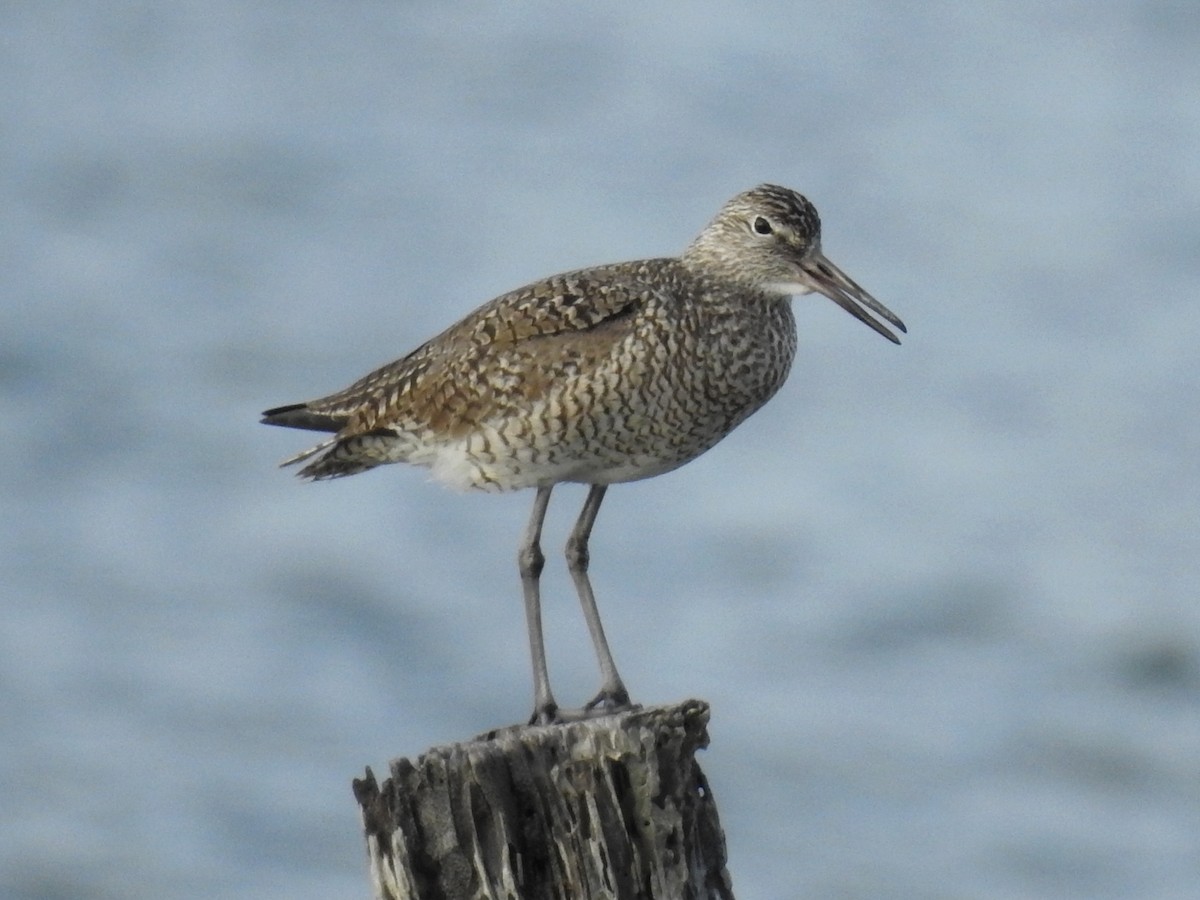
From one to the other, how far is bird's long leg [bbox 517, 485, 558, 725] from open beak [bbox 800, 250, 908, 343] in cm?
182

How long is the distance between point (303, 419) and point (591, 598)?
1829mm

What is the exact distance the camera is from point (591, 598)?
1100 centimetres

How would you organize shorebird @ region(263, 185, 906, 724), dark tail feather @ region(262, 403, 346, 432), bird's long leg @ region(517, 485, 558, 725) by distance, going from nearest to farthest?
shorebird @ region(263, 185, 906, 724), bird's long leg @ region(517, 485, 558, 725), dark tail feather @ region(262, 403, 346, 432)

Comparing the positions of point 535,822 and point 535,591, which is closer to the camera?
point 535,822

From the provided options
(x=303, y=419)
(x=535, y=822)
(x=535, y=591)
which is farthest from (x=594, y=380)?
(x=535, y=822)

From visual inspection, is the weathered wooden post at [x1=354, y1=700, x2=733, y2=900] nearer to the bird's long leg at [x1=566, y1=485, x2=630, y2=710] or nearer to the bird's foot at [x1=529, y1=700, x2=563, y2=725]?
the bird's foot at [x1=529, y1=700, x2=563, y2=725]

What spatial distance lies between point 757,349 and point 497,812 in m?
4.08

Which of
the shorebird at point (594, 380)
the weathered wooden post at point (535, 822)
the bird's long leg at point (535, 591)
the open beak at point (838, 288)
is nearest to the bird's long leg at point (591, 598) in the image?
the shorebird at point (594, 380)

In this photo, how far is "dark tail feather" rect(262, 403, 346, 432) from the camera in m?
10.8

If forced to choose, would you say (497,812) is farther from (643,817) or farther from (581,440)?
(581,440)

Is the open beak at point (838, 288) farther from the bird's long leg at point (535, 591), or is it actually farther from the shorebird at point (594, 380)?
the bird's long leg at point (535, 591)

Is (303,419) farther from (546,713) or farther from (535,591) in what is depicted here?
(546,713)

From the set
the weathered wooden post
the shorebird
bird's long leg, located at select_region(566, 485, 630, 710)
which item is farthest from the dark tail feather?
the weathered wooden post

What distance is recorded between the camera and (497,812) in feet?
23.3
